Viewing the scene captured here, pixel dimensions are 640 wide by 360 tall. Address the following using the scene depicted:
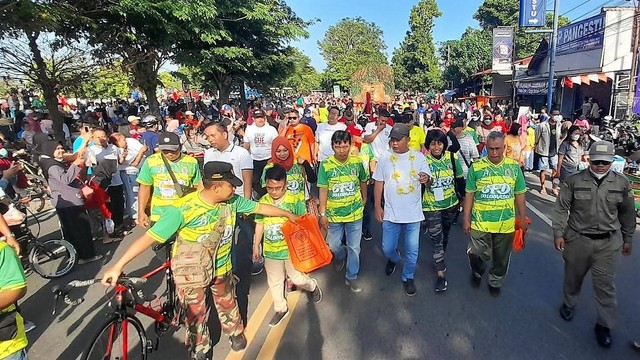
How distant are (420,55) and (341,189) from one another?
43761 millimetres

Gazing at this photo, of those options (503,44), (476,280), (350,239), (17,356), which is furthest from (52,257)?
(503,44)

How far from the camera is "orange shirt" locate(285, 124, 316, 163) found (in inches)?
224

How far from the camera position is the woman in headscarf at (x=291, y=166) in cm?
443

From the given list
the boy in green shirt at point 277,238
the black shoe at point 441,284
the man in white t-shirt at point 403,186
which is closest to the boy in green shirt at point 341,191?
the man in white t-shirt at point 403,186

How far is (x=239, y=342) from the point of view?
136 inches

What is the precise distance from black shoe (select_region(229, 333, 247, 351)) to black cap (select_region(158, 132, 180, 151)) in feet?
6.32

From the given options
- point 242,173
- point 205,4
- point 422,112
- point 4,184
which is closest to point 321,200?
point 242,173

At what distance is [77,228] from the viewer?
5.50 meters

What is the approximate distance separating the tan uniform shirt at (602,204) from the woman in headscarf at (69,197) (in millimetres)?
5597

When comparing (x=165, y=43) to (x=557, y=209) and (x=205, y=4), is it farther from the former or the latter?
(x=557, y=209)

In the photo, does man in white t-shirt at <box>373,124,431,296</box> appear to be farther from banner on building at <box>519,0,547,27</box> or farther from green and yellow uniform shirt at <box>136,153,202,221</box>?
banner on building at <box>519,0,547,27</box>

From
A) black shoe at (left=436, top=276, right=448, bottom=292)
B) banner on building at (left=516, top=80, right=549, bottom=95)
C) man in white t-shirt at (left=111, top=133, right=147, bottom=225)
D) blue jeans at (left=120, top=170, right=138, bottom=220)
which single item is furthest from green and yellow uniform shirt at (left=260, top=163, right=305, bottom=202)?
banner on building at (left=516, top=80, right=549, bottom=95)

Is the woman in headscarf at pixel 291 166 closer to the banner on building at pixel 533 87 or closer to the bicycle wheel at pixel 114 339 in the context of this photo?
the bicycle wheel at pixel 114 339

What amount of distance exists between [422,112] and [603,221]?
15.4 metres
